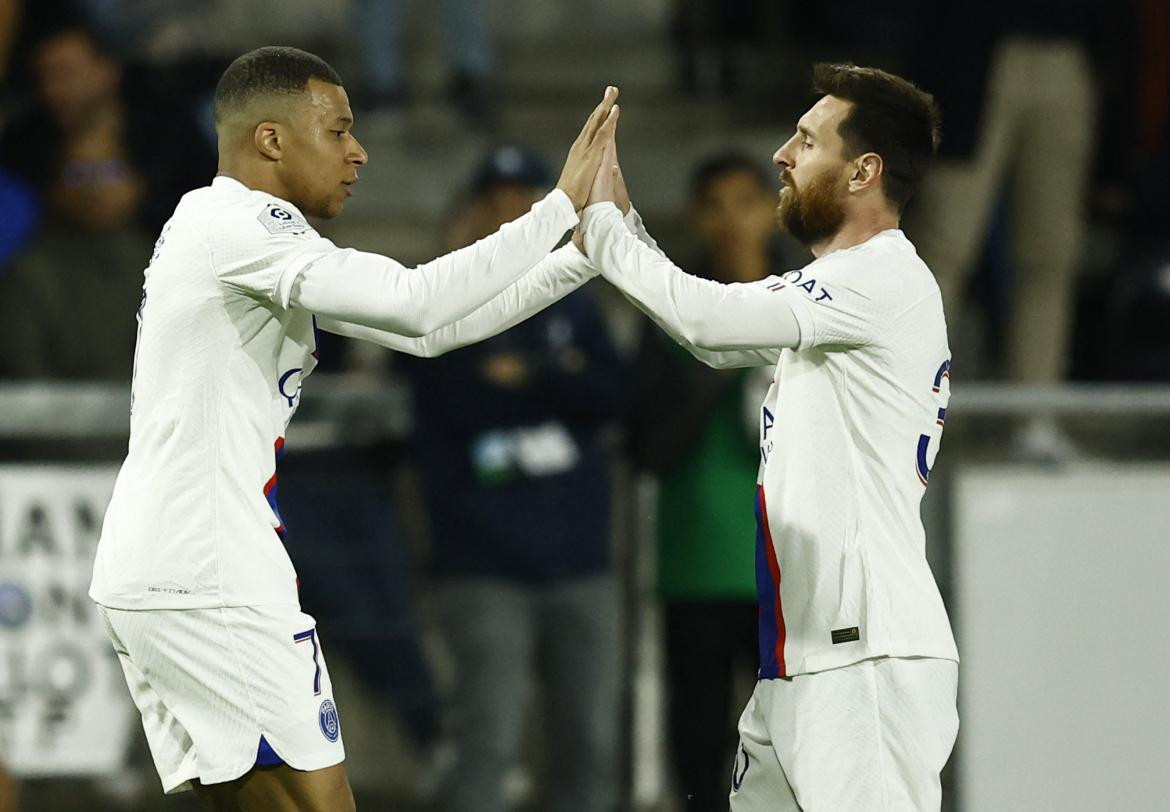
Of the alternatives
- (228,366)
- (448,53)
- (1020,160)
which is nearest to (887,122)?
(228,366)

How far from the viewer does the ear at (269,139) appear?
3.61 meters

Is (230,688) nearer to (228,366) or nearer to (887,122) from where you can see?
(228,366)

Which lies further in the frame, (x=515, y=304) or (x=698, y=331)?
(x=515, y=304)

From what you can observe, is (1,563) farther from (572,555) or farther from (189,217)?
(189,217)

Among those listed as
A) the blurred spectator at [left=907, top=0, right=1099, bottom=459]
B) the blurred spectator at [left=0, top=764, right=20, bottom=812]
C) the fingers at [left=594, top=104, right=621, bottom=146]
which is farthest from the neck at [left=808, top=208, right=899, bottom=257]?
the blurred spectator at [left=907, top=0, right=1099, bottom=459]

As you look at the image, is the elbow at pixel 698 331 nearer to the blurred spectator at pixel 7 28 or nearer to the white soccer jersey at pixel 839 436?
the white soccer jersey at pixel 839 436

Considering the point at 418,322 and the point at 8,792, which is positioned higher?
the point at 418,322

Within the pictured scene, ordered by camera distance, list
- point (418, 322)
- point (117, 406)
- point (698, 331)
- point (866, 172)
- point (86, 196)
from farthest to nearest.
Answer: point (86, 196) < point (117, 406) < point (866, 172) < point (698, 331) < point (418, 322)

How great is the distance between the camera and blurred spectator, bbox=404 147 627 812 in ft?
19.0

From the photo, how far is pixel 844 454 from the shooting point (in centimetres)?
359

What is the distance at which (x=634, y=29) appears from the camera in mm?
9422

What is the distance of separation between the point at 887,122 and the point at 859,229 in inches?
9.2

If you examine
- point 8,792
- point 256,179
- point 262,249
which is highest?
point 256,179

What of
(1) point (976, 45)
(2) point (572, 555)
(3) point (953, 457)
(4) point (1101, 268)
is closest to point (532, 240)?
(2) point (572, 555)
